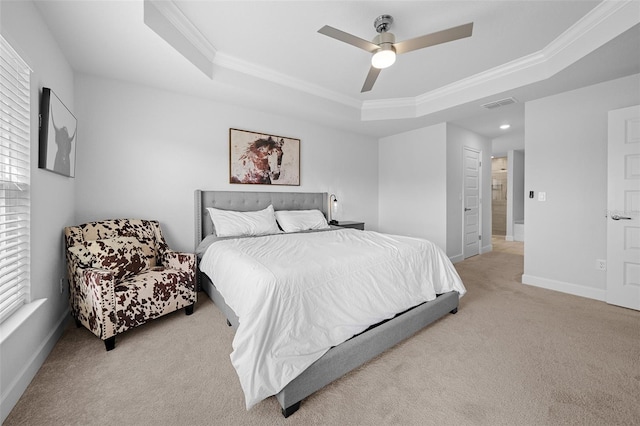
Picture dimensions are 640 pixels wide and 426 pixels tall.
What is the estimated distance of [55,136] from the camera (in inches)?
76.8

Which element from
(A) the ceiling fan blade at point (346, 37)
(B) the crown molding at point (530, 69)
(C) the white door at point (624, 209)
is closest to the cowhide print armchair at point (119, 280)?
(A) the ceiling fan blade at point (346, 37)

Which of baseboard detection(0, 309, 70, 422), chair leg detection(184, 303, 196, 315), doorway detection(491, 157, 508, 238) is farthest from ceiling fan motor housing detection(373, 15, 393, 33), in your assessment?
doorway detection(491, 157, 508, 238)

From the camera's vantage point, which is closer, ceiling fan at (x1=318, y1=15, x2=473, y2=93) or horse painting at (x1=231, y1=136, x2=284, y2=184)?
ceiling fan at (x1=318, y1=15, x2=473, y2=93)

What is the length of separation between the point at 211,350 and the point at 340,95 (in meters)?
3.66

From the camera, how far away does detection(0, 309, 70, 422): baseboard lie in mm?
1318

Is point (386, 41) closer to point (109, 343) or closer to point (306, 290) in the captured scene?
point (306, 290)

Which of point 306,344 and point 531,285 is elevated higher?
point 306,344

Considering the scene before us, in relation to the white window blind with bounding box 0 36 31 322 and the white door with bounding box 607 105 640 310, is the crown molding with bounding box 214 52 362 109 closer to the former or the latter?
the white window blind with bounding box 0 36 31 322

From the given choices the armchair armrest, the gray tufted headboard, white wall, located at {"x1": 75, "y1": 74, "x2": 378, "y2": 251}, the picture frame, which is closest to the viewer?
the picture frame

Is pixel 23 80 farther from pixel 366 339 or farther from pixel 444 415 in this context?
pixel 444 415

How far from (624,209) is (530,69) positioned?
1799 mm

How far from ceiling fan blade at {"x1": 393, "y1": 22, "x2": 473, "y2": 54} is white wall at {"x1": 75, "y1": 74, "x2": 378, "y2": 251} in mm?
2298

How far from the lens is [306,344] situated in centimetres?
141

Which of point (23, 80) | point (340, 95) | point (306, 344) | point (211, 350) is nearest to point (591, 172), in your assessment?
point (340, 95)
